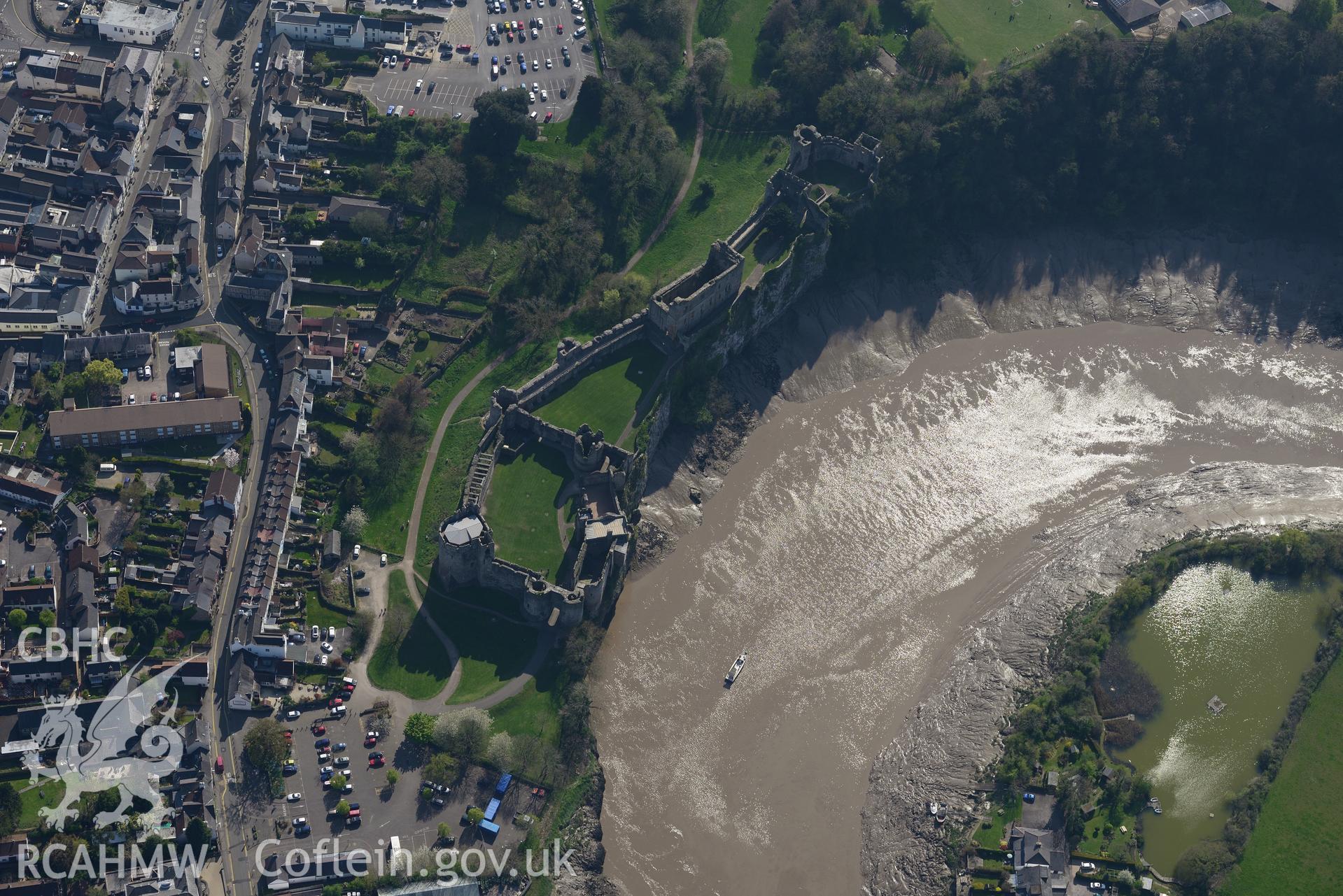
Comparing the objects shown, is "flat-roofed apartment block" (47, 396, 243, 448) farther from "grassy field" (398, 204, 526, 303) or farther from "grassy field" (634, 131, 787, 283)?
"grassy field" (634, 131, 787, 283)

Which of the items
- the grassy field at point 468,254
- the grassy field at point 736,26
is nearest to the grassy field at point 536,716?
the grassy field at point 468,254

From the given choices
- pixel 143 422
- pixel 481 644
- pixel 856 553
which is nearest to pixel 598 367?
pixel 481 644

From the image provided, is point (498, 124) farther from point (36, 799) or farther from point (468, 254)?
point (36, 799)

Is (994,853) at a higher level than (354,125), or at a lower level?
lower

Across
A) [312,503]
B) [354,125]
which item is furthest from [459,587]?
[354,125]

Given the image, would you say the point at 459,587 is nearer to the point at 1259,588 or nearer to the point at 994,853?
the point at 994,853

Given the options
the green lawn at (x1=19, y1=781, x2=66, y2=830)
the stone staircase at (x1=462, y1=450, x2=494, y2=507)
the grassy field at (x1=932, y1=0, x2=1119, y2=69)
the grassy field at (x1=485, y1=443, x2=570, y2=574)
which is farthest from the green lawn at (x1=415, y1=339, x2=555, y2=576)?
the grassy field at (x1=932, y1=0, x2=1119, y2=69)

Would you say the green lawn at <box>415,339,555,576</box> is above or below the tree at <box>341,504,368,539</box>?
above
